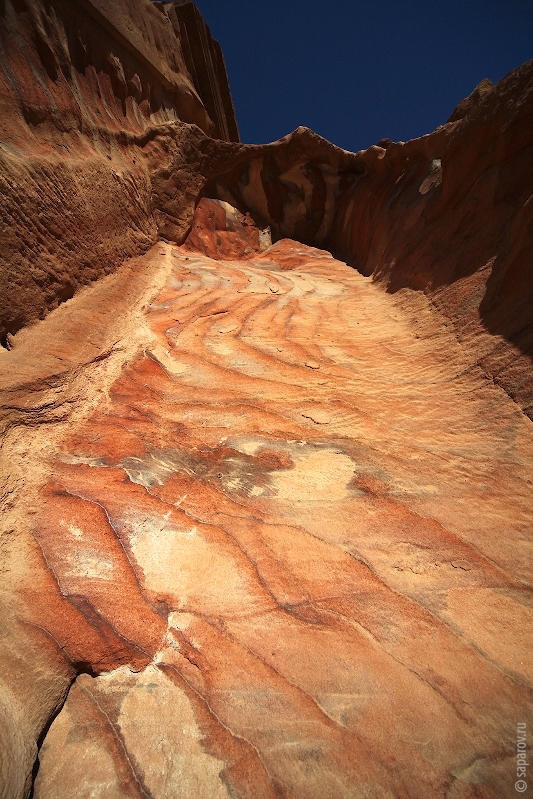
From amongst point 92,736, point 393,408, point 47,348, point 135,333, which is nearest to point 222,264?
point 135,333

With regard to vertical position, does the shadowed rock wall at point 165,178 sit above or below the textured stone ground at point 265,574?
above

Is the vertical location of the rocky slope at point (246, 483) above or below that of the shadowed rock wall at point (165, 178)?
below

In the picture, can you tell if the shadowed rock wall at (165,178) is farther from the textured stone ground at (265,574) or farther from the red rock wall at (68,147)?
the textured stone ground at (265,574)

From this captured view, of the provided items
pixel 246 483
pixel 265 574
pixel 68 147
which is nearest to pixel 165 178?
pixel 68 147

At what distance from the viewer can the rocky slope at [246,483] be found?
0.84 metres

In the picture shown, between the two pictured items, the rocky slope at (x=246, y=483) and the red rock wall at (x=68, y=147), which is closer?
the rocky slope at (x=246, y=483)

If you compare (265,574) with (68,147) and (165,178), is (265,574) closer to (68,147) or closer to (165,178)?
(68,147)

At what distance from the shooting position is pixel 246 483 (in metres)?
1.44

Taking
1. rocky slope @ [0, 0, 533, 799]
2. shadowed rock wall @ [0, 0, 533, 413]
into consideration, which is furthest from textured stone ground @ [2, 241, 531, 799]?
shadowed rock wall @ [0, 0, 533, 413]

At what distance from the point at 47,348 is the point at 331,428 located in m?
1.42

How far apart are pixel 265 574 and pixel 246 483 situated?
0.38 m

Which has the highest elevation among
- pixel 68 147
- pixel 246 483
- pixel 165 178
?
pixel 165 178

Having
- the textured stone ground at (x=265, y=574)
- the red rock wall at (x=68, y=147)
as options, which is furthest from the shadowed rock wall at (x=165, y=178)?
the textured stone ground at (x=265, y=574)

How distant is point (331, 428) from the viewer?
1.73 m
